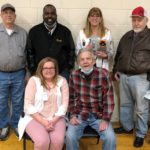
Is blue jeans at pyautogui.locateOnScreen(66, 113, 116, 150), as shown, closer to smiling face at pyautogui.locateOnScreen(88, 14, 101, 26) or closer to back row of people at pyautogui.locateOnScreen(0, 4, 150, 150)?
back row of people at pyautogui.locateOnScreen(0, 4, 150, 150)

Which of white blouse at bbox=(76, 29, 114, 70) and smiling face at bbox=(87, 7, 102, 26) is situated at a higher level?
smiling face at bbox=(87, 7, 102, 26)

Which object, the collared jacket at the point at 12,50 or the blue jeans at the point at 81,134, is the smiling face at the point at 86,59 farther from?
the collared jacket at the point at 12,50

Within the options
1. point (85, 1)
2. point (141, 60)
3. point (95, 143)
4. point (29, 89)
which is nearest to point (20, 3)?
point (85, 1)

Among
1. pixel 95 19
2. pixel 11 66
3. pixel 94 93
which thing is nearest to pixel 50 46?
pixel 11 66

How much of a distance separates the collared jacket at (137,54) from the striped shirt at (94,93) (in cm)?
57

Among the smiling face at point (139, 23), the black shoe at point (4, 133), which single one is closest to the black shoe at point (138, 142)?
the smiling face at point (139, 23)

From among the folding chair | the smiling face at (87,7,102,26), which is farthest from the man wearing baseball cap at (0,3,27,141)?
the folding chair

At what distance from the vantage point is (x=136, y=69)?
3.46m

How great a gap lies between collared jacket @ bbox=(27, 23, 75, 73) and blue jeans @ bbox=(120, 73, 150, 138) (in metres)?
0.71

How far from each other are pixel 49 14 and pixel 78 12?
18.7 inches

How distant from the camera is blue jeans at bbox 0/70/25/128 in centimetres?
358

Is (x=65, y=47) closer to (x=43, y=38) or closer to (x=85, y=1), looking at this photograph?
(x=43, y=38)

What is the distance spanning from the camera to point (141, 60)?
3.43 meters

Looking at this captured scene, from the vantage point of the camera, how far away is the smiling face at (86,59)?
2.94 meters
